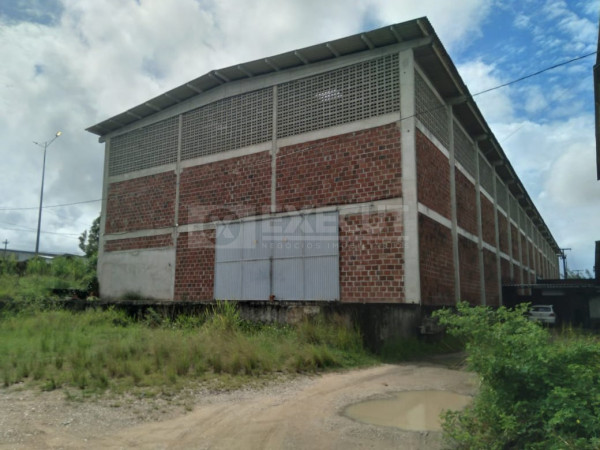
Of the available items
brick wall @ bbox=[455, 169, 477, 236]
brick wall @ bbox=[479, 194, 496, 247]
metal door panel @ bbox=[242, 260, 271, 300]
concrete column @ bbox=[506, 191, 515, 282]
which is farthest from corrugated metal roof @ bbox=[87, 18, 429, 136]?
concrete column @ bbox=[506, 191, 515, 282]

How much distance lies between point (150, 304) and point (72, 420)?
7898mm

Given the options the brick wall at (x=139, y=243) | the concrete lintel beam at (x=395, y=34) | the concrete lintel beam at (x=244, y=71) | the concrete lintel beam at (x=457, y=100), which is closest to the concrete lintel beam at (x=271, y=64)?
the concrete lintel beam at (x=244, y=71)

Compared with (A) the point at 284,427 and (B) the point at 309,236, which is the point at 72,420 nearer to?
(A) the point at 284,427

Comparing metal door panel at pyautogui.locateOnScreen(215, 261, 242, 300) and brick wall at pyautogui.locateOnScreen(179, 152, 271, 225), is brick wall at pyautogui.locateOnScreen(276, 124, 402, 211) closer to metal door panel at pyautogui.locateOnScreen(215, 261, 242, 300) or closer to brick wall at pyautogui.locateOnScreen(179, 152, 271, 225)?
brick wall at pyautogui.locateOnScreen(179, 152, 271, 225)

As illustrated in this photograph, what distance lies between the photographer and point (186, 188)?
57.1 feet

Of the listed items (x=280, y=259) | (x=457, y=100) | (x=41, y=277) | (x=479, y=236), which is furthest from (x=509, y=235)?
(x=41, y=277)

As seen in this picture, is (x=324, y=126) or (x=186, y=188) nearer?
(x=324, y=126)

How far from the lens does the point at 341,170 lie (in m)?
13.6

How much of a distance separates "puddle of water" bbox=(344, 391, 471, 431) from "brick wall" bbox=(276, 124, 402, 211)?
6793mm

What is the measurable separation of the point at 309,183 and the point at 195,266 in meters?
5.48

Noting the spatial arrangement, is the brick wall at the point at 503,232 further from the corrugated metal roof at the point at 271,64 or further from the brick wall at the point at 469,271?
the corrugated metal roof at the point at 271,64

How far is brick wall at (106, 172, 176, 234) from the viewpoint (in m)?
18.0

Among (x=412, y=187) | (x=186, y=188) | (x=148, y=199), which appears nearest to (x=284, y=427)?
(x=412, y=187)

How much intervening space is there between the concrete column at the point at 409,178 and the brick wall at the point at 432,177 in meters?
0.38
